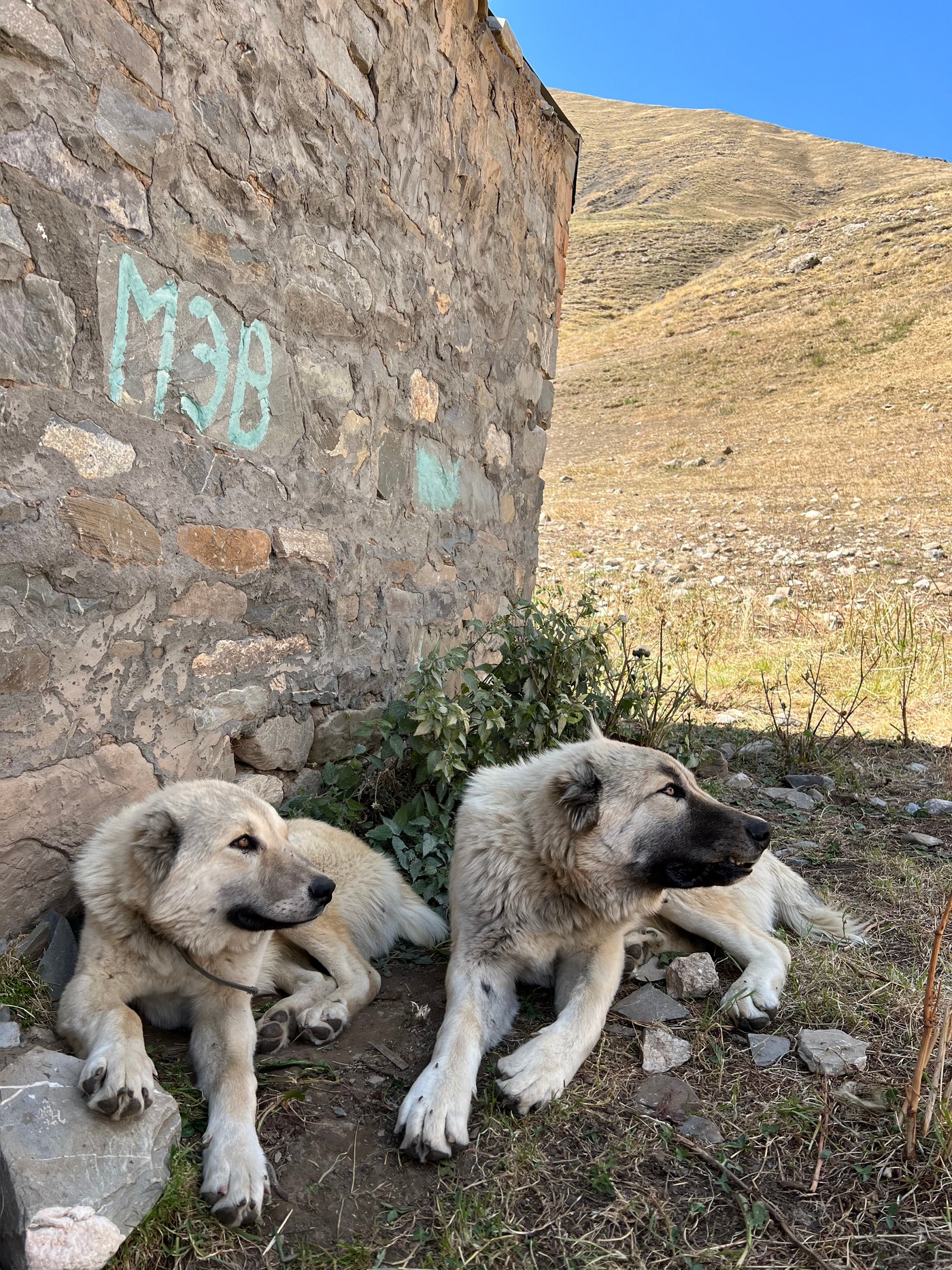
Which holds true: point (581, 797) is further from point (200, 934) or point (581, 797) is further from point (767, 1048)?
point (200, 934)

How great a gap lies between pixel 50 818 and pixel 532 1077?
1674mm

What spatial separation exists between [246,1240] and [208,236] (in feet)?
10.1

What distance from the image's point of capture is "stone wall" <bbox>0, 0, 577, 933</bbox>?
2.56 m

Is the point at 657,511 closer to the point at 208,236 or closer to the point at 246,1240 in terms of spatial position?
the point at 208,236

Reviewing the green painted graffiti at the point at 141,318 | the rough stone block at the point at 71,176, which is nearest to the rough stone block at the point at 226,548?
the green painted graffiti at the point at 141,318

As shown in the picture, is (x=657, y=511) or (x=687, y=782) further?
(x=657, y=511)

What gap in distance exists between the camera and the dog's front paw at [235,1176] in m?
1.93

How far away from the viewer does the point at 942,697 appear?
757 cm

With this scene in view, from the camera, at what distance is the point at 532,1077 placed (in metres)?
2.42

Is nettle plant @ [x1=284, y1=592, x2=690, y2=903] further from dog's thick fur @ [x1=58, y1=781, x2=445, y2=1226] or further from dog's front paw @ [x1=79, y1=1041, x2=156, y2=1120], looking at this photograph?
dog's front paw @ [x1=79, y1=1041, x2=156, y2=1120]

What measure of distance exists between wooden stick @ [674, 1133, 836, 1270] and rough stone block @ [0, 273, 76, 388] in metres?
2.82

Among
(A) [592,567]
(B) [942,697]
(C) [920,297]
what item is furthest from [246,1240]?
(C) [920,297]

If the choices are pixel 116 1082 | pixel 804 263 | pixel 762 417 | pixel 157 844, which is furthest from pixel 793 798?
pixel 804 263

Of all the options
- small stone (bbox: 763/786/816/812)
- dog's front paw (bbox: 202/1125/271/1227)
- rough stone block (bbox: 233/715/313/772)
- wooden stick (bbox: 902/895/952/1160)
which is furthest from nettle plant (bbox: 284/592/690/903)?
wooden stick (bbox: 902/895/952/1160)
